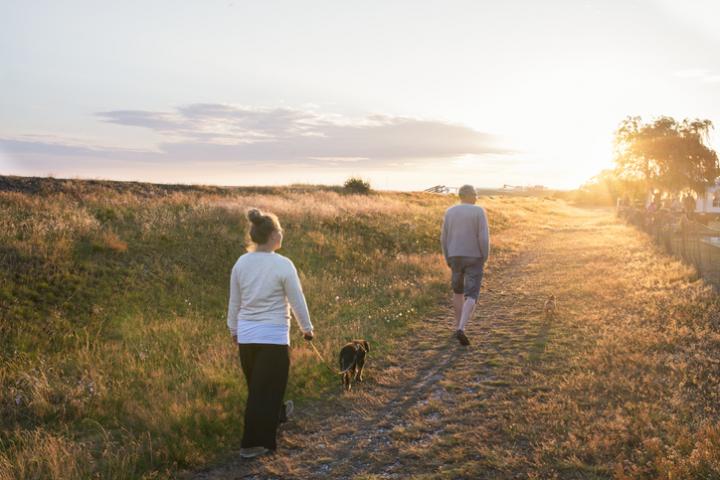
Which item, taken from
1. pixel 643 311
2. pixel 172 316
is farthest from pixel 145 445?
pixel 643 311

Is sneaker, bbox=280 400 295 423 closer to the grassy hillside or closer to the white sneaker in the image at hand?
the white sneaker

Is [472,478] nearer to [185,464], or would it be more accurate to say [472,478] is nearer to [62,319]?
[185,464]

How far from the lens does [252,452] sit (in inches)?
180

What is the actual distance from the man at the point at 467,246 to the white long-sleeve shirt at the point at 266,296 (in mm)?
3917

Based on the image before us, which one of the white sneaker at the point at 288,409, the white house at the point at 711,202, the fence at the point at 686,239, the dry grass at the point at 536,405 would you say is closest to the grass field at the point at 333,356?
the dry grass at the point at 536,405

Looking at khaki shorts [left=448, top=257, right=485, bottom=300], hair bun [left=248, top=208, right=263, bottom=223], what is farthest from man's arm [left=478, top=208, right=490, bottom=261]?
hair bun [left=248, top=208, right=263, bottom=223]

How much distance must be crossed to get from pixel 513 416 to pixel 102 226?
11.6 m

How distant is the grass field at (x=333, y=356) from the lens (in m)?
4.42

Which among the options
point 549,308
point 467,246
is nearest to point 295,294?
point 467,246

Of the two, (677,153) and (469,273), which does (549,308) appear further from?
(677,153)

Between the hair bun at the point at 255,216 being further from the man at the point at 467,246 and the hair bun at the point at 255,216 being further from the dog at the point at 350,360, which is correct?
the man at the point at 467,246

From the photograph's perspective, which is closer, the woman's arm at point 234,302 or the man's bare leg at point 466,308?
the woman's arm at point 234,302

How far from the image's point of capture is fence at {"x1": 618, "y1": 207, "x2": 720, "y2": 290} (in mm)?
13962

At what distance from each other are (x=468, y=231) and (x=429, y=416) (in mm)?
3376
